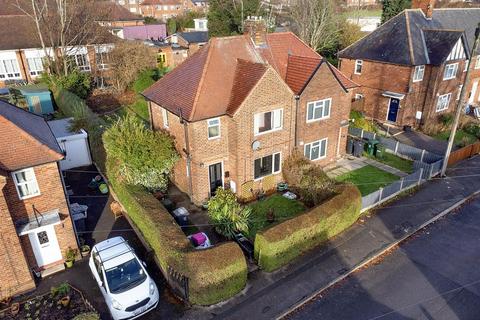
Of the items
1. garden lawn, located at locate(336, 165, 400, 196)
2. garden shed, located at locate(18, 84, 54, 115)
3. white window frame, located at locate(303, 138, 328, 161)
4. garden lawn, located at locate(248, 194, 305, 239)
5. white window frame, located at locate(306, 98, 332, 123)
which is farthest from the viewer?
garden shed, located at locate(18, 84, 54, 115)

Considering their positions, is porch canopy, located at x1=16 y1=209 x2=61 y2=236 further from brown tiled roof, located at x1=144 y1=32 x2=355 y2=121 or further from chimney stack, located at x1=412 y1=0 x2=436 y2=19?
chimney stack, located at x1=412 y1=0 x2=436 y2=19

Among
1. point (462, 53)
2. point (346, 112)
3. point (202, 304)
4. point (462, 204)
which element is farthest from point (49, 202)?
point (462, 53)

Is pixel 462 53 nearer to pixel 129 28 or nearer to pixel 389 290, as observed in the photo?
pixel 389 290

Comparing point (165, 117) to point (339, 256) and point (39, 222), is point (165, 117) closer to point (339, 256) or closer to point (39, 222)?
point (39, 222)

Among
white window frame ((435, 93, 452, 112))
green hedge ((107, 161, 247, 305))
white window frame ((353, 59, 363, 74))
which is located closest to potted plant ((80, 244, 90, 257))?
green hedge ((107, 161, 247, 305))

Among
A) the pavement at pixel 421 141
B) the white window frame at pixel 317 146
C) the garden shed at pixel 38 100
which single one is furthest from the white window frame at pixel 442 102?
the garden shed at pixel 38 100
